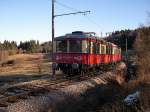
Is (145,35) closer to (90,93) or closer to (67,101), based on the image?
(90,93)

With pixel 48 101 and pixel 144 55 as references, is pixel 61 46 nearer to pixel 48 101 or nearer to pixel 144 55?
pixel 48 101

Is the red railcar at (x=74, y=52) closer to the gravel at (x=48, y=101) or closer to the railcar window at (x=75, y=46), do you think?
the railcar window at (x=75, y=46)

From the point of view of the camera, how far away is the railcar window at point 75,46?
23.3 m

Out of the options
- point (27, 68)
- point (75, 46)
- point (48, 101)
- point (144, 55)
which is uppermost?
point (75, 46)

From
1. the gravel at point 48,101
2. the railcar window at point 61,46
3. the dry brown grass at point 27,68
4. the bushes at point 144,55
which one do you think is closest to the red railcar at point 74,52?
the railcar window at point 61,46

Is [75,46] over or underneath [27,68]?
over

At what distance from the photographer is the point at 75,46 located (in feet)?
77.5

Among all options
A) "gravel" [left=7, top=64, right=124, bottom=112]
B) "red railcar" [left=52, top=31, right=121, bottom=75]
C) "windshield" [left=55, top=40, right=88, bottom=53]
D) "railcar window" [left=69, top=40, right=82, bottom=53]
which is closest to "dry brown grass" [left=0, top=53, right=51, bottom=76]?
"red railcar" [left=52, top=31, right=121, bottom=75]

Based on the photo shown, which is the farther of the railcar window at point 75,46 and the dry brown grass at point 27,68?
the dry brown grass at point 27,68

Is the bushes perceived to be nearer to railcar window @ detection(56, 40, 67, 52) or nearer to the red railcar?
the red railcar

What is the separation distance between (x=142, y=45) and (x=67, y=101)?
27768mm

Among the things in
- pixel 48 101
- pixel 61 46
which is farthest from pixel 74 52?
pixel 48 101

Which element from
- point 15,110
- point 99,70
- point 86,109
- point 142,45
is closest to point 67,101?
point 86,109

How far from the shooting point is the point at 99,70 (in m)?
32.3
